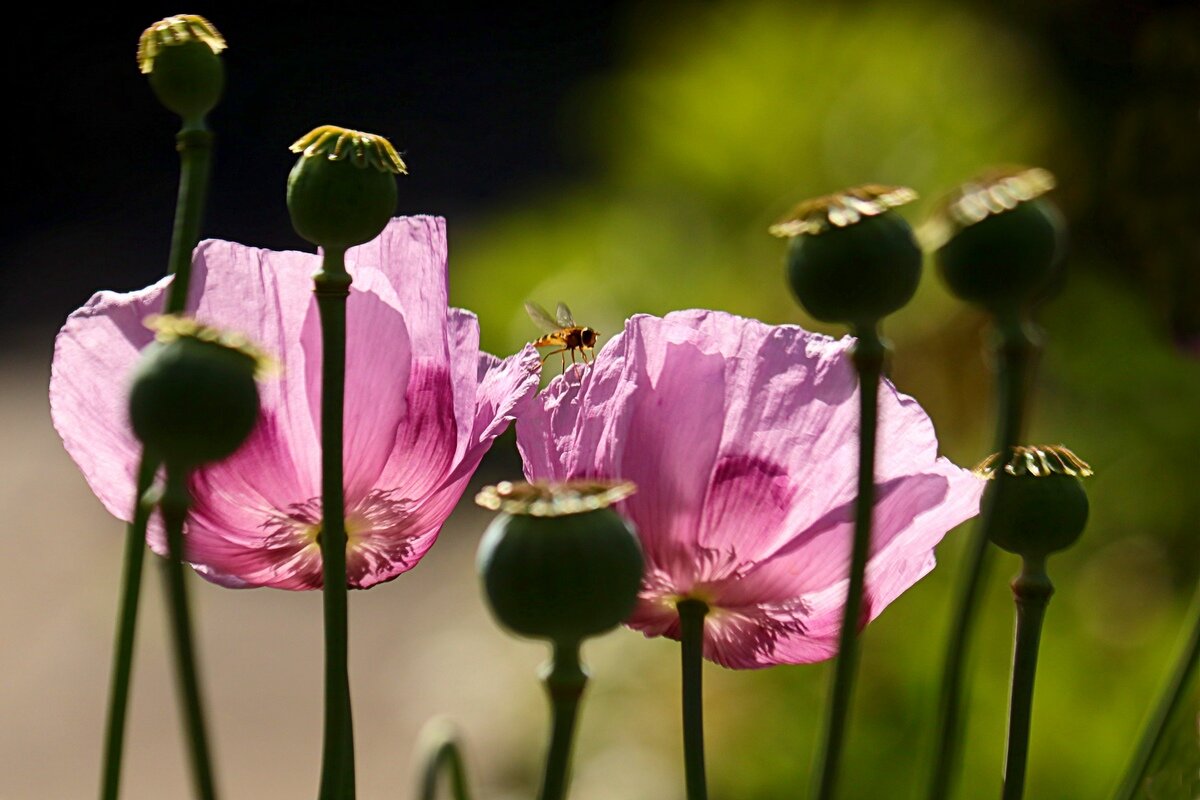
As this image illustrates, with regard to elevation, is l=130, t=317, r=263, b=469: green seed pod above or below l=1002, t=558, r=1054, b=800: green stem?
above

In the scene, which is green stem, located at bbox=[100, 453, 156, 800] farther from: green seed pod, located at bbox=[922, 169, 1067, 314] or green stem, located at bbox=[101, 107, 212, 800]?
green seed pod, located at bbox=[922, 169, 1067, 314]

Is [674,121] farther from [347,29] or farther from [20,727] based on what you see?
[347,29]

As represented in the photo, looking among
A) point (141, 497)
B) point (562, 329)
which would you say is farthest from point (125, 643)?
point (562, 329)

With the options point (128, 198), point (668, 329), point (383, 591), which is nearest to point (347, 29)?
point (128, 198)

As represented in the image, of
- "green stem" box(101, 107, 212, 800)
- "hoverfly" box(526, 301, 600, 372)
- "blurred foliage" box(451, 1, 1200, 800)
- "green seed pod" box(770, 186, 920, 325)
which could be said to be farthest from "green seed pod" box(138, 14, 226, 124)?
"blurred foliage" box(451, 1, 1200, 800)

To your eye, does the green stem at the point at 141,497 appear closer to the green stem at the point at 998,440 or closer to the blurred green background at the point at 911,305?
the green stem at the point at 998,440

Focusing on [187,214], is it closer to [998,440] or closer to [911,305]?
[998,440]
